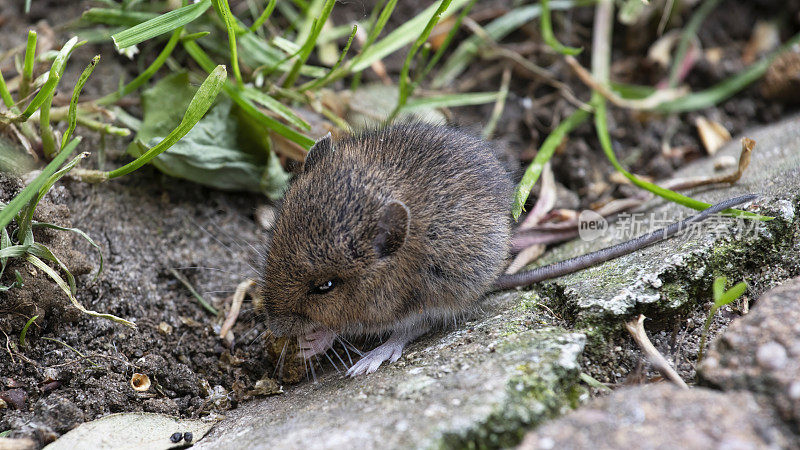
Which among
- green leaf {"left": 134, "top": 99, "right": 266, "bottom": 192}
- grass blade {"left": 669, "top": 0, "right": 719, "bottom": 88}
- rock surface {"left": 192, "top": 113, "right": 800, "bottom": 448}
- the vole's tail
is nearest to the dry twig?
rock surface {"left": 192, "top": 113, "right": 800, "bottom": 448}

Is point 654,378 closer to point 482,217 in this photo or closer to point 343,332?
point 482,217

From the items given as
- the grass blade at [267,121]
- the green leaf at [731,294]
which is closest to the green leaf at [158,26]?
the grass blade at [267,121]

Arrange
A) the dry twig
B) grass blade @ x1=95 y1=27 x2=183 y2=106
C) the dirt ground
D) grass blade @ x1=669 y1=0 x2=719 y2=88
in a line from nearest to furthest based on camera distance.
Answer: the dry twig, the dirt ground, grass blade @ x1=95 y1=27 x2=183 y2=106, grass blade @ x1=669 y1=0 x2=719 y2=88

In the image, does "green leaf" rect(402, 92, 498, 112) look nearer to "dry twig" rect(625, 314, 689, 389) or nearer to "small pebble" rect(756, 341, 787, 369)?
"dry twig" rect(625, 314, 689, 389)

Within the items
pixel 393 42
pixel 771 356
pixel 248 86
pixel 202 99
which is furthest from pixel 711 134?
pixel 202 99

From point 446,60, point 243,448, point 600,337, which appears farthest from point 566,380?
point 446,60

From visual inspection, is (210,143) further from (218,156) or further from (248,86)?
(248,86)
